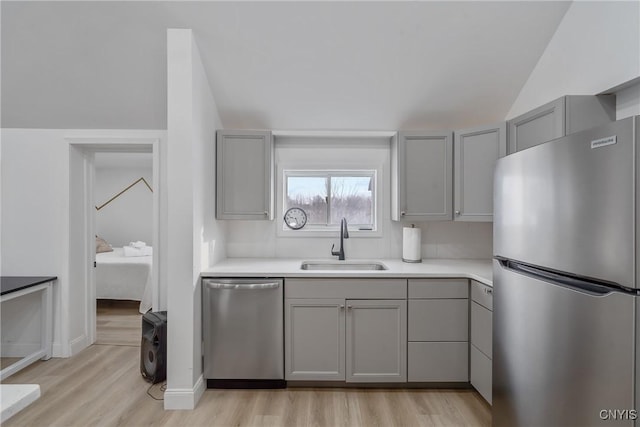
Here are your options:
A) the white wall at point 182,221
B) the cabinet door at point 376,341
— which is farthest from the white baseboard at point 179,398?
the cabinet door at point 376,341

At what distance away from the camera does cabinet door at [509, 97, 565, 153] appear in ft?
6.39

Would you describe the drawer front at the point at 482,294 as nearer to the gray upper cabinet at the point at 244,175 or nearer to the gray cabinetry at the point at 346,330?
the gray cabinetry at the point at 346,330

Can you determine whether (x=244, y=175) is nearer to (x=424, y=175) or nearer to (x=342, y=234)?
(x=342, y=234)

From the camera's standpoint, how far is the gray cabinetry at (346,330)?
2359mm

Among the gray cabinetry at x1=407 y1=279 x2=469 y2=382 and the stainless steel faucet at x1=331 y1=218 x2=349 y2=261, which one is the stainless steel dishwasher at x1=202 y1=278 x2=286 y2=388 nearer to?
the stainless steel faucet at x1=331 y1=218 x2=349 y2=261

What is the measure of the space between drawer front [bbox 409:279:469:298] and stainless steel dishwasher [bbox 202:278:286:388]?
1.00 meters

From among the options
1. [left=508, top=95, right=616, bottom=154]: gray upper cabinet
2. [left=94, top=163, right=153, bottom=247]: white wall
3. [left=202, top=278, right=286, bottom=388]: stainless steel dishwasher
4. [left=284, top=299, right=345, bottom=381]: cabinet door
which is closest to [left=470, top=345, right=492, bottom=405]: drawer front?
[left=284, top=299, right=345, bottom=381]: cabinet door

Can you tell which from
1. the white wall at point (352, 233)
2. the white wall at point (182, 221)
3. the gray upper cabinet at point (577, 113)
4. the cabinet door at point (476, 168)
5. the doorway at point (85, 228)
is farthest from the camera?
the white wall at point (352, 233)

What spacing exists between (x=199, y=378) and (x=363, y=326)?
1.22 metres

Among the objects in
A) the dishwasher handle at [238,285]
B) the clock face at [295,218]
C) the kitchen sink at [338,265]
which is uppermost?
the clock face at [295,218]

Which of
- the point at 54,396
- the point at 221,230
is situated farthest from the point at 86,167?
the point at 54,396

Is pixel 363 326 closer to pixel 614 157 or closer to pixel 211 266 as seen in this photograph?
pixel 211 266

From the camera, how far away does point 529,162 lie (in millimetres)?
1442

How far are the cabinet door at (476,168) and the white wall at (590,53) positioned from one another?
438mm
